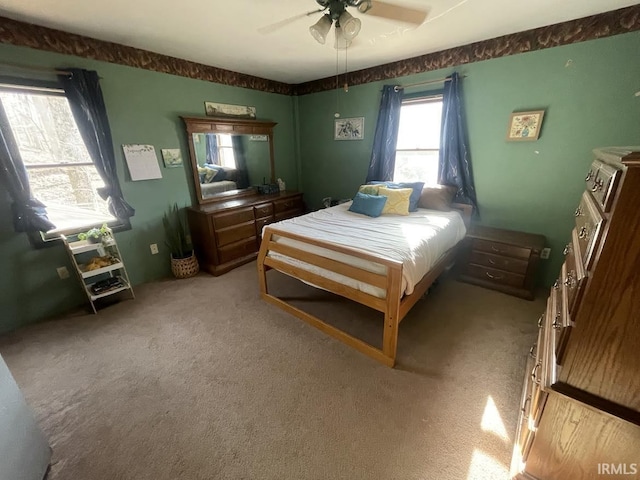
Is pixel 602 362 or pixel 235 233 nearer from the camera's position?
pixel 602 362

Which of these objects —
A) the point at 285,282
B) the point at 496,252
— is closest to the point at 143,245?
the point at 285,282

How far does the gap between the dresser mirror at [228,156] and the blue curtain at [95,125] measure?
2.55 feet

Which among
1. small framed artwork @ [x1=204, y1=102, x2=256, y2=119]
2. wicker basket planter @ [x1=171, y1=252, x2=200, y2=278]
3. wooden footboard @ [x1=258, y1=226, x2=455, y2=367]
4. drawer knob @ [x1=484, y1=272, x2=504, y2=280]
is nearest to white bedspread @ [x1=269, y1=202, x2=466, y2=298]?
wooden footboard @ [x1=258, y1=226, x2=455, y2=367]

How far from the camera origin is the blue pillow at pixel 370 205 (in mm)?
2762

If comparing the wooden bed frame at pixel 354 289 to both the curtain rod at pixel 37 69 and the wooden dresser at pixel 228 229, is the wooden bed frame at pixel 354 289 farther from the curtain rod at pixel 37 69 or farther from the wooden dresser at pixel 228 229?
the curtain rod at pixel 37 69

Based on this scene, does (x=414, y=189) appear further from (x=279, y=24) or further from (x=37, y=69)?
(x=37, y=69)

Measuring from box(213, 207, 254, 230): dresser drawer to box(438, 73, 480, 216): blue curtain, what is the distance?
240 centimetres

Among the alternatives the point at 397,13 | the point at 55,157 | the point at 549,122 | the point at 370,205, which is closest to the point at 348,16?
the point at 397,13

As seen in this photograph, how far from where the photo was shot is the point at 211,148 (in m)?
3.29

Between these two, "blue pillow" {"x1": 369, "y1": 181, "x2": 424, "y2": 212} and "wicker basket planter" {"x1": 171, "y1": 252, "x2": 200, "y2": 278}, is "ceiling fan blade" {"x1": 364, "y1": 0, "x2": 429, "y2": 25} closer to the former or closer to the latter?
"blue pillow" {"x1": 369, "y1": 181, "x2": 424, "y2": 212}

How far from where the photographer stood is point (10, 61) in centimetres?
196

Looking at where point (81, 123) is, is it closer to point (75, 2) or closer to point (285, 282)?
point (75, 2)

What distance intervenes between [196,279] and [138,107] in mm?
1902

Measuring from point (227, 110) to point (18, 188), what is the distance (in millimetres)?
2181
